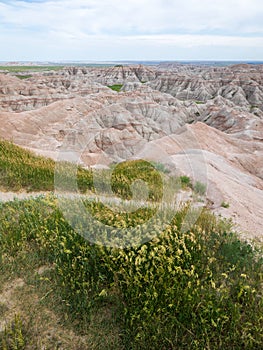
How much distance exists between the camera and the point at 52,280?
137 inches

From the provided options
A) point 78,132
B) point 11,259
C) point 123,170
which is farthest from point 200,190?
point 78,132

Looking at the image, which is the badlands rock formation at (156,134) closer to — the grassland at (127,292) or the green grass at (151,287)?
the green grass at (151,287)

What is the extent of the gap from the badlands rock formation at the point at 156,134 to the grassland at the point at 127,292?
9.67 ft

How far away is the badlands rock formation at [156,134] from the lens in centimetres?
997

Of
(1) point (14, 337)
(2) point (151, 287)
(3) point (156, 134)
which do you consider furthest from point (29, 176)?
(3) point (156, 134)

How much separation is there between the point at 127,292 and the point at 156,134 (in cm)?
4196

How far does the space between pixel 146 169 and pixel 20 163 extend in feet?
11.6

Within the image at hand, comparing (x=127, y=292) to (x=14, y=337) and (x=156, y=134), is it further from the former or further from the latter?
(x=156, y=134)

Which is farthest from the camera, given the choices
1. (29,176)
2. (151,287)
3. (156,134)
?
(156,134)

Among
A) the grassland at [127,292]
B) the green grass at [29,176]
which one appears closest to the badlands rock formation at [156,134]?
the grassland at [127,292]

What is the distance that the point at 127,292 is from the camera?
3.07m

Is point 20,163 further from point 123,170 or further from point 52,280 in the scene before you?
point 52,280

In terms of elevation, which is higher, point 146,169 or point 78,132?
point 146,169

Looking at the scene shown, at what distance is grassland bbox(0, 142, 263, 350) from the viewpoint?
9.02 feet
